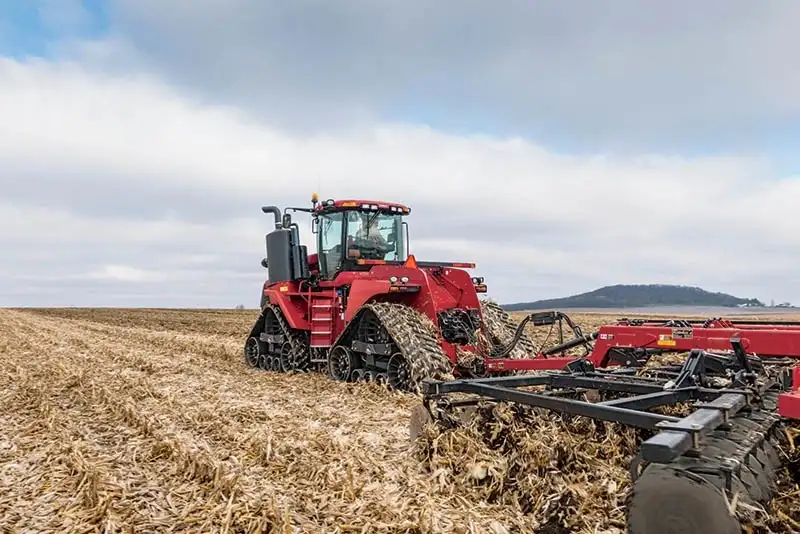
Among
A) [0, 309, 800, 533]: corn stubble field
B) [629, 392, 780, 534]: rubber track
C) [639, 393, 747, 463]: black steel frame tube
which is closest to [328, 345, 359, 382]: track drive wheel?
[0, 309, 800, 533]: corn stubble field

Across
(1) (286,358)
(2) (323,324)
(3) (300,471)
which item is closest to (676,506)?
(3) (300,471)

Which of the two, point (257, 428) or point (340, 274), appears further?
point (340, 274)

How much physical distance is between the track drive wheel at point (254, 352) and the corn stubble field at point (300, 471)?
4.52 m

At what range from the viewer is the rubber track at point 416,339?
7.96 metres

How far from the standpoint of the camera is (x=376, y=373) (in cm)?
907

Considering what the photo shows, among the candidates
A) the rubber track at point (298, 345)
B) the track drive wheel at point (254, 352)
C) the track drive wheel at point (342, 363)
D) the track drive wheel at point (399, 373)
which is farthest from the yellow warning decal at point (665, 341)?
the track drive wheel at point (254, 352)

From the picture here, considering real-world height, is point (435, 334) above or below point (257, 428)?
above

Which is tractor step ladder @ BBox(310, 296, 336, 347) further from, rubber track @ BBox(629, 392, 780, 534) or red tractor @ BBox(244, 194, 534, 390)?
rubber track @ BBox(629, 392, 780, 534)

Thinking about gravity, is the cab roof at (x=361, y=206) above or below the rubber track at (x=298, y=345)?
above

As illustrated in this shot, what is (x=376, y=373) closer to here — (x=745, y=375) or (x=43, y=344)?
(x=745, y=375)

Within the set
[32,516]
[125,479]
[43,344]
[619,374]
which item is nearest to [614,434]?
[619,374]

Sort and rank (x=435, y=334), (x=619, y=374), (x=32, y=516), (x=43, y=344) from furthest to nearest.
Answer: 1. (x=43, y=344)
2. (x=435, y=334)
3. (x=619, y=374)
4. (x=32, y=516)

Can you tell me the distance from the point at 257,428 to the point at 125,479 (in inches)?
60.2

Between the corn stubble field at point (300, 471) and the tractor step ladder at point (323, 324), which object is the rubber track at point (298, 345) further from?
the corn stubble field at point (300, 471)
